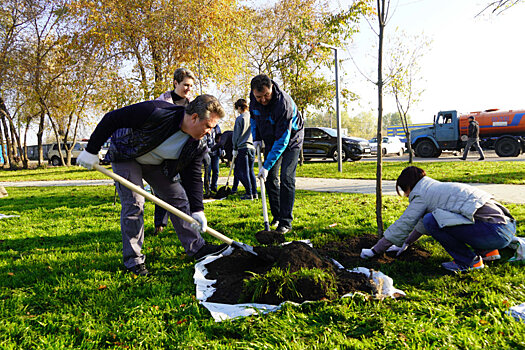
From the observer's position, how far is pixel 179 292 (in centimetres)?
285

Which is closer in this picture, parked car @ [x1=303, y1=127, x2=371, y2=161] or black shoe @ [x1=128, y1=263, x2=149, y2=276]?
black shoe @ [x1=128, y1=263, x2=149, y2=276]

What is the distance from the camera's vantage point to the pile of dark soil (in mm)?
2607

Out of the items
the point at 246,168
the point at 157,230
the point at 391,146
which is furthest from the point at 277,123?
the point at 391,146

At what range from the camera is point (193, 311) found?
2.51 meters

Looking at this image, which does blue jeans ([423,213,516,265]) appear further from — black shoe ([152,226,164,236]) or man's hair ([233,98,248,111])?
man's hair ([233,98,248,111])

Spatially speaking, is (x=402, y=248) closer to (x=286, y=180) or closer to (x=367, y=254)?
(x=367, y=254)

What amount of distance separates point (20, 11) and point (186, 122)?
73.9 ft

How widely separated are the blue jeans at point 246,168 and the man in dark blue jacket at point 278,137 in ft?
7.54

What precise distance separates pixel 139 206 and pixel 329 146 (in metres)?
15.8

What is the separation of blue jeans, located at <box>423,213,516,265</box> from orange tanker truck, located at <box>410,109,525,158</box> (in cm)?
1823

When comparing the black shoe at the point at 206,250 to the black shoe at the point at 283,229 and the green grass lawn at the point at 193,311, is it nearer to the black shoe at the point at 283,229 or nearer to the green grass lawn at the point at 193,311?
the green grass lawn at the point at 193,311

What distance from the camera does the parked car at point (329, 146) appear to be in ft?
59.2

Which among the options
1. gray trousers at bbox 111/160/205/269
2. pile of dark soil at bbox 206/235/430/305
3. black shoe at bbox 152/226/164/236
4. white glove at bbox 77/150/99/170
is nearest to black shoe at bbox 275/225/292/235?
pile of dark soil at bbox 206/235/430/305

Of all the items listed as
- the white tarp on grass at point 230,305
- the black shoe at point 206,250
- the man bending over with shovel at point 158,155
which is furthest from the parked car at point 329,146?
the white tarp on grass at point 230,305
